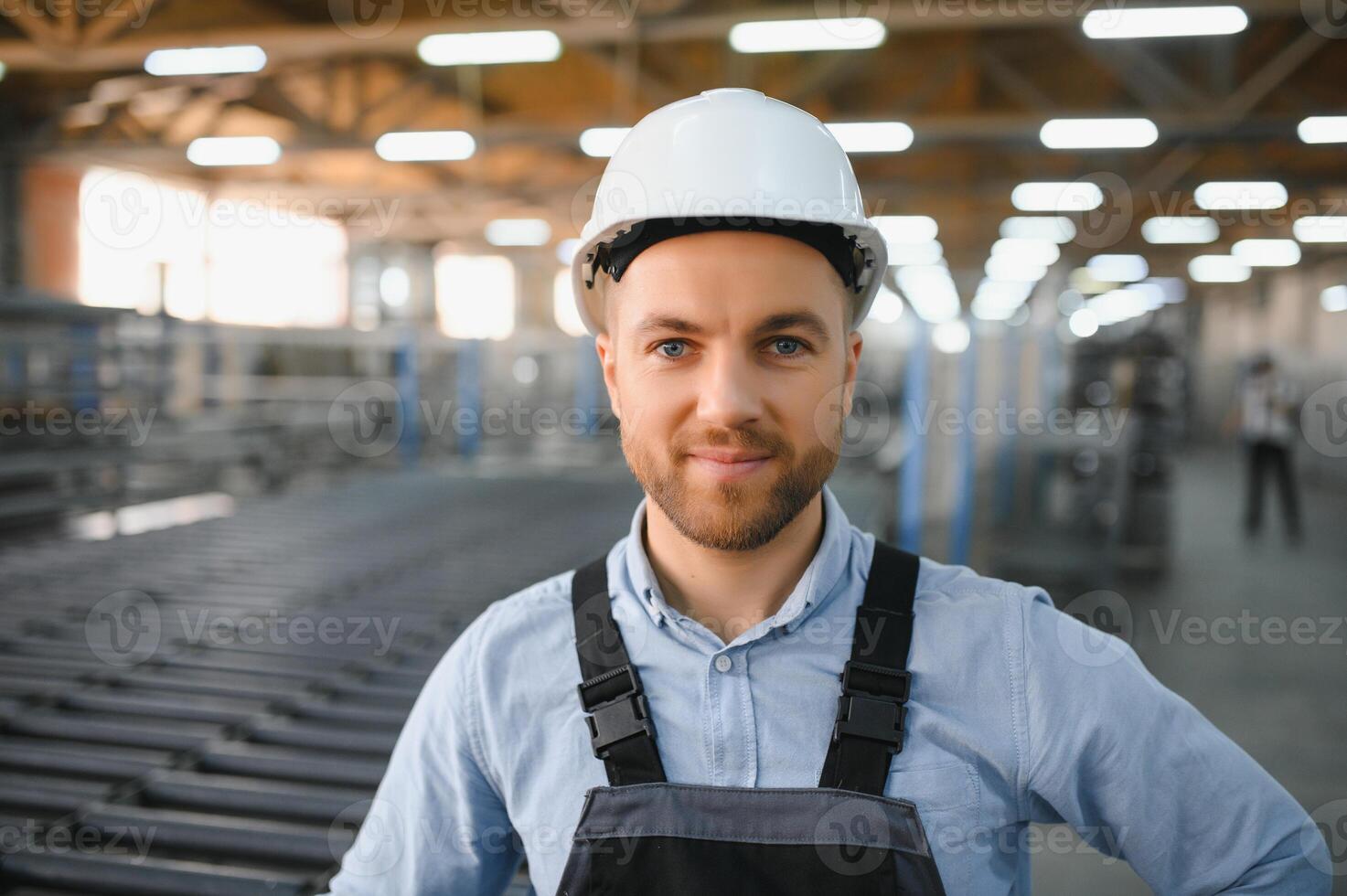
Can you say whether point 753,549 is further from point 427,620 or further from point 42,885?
point 427,620

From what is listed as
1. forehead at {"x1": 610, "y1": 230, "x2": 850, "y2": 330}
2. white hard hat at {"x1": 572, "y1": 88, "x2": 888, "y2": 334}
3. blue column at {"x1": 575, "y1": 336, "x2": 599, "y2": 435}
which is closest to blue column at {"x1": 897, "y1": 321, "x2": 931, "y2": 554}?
white hard hat at {"x1": 572, "y1": 88, "x2": 888, "y2": 334}

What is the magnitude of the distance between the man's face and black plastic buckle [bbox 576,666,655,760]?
0.67ft

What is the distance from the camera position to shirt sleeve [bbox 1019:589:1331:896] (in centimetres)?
115

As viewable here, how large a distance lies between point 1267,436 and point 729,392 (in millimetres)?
9130

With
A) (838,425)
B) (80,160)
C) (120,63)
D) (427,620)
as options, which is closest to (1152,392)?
(427,620)

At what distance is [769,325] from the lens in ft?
4.05

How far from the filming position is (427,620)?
3.75 metres

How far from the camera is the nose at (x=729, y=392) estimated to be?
1201 mm

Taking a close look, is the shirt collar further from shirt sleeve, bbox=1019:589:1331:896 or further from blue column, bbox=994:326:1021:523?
blue column, bbox=994:326:1021:523

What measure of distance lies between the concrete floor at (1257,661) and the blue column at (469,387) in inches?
248

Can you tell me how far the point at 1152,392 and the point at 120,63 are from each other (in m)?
8.68

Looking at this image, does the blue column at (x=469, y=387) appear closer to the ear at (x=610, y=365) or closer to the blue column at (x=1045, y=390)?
the blue column at (x=1045, y=390)

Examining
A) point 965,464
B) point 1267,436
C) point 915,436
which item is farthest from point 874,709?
point 1267,436

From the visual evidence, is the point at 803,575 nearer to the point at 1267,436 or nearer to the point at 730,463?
the point at 730,463
